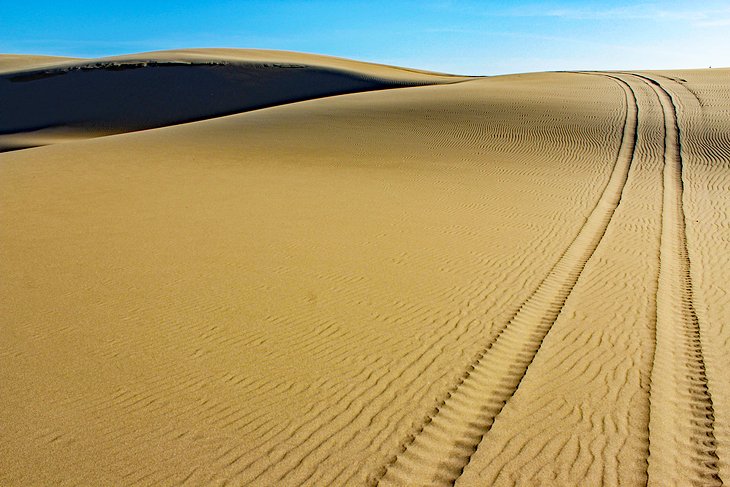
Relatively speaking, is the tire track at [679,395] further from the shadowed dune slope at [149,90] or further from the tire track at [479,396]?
the shadowed dune slope at [149,90]

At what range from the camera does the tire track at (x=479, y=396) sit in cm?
410

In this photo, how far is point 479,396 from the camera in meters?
5.00

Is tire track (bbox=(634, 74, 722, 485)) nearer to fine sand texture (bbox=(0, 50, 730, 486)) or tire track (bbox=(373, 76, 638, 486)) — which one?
fine sand texture (bbox=(0, 50, 730, 486))

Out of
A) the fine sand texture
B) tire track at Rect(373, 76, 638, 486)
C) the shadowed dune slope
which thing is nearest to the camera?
tire track at Rect(373, 76, 638, 486)

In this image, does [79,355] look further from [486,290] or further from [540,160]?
[540,160]

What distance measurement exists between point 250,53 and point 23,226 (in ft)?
155

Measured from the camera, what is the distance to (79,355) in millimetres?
5523

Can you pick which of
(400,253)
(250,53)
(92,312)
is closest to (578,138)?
(400,253)

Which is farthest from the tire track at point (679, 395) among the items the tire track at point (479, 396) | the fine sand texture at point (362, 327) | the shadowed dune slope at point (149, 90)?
the shadowed dune slope at point (149, 90)

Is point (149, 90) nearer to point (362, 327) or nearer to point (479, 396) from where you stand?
point (362, 327)

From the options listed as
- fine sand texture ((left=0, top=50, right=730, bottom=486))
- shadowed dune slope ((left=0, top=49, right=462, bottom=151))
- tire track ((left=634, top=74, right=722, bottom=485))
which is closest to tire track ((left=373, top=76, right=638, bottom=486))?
fine sand texture ((left=0, top=50, right=730, bottom=486))

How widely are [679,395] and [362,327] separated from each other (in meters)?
3.12

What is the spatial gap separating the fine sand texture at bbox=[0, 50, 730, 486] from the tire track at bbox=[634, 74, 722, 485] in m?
0.02

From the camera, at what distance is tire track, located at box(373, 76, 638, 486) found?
410cm
